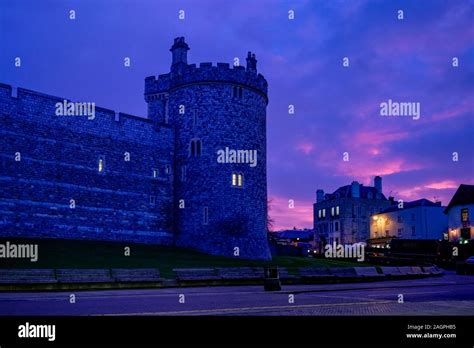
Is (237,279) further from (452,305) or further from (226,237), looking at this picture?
(226,237)

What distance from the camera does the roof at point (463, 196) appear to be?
64.8 metres

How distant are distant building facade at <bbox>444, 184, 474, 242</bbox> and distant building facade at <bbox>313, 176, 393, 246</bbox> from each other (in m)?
19.0

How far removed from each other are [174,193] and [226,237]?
5741 millimetres

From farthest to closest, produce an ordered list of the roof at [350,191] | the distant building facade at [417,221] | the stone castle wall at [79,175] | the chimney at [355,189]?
1. the roof at [350,191]
2. the chimney at [355,189]
3. the distant building facade at [417,221]
4. the stone castle wall at [79,175]

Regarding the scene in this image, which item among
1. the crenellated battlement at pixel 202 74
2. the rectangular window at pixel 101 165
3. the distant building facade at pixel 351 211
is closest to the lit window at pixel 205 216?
the rectangular window at pixel 101 165

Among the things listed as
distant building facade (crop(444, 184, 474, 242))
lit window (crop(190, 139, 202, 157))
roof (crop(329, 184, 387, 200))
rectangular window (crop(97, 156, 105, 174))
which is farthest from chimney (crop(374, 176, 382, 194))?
rectangular window (crop(97, 156, 105, 174))

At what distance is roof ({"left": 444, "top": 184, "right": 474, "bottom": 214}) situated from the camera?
2550 inches

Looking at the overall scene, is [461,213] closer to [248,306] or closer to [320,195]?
[320,195]

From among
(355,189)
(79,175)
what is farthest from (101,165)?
(355,189)

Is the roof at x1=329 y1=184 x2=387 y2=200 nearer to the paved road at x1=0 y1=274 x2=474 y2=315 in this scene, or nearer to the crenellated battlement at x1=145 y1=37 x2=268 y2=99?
the crenellated battlement at x1=145 y1=37 x2=268 y2=99

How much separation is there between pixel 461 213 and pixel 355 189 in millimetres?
22518

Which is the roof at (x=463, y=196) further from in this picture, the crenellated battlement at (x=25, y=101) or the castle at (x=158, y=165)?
the crenellated battlement at (x=25, y=101)

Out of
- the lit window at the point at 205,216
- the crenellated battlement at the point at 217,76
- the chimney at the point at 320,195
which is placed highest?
the crenellated battlement at the point at 217,76
